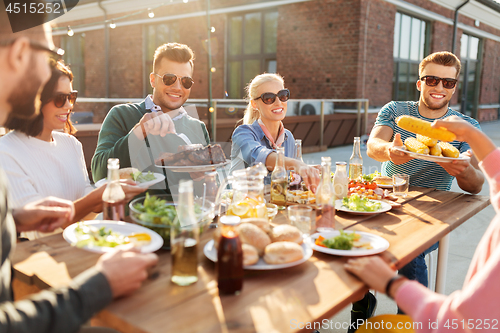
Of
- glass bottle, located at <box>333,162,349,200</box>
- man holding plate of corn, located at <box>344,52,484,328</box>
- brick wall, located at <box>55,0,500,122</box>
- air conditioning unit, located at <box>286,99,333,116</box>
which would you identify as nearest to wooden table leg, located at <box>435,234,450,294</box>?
man holding plate of corn, located at <box>344,52,484,328</box>

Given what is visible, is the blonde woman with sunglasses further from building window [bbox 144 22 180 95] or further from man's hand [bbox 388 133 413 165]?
building window [bbox 144 22 180 95]

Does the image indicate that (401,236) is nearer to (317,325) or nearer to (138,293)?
(317,325)

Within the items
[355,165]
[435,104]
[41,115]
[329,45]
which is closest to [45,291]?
[41,115]

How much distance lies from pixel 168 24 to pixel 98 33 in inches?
135

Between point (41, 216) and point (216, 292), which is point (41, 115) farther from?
point (216, 292)

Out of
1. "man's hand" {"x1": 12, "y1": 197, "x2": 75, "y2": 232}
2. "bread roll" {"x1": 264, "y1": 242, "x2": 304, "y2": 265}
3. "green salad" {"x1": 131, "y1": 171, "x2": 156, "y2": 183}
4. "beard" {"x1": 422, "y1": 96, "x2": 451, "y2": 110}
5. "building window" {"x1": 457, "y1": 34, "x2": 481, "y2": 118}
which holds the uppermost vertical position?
"building window" {"x1": 457, "y1": 34, "x2": 481, "y2": 118}

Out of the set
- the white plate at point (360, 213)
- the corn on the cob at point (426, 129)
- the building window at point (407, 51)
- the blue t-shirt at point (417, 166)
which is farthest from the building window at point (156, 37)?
the white plate at point (360, 213)

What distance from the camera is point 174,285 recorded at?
1216mm

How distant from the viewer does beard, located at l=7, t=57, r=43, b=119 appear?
1.16 m

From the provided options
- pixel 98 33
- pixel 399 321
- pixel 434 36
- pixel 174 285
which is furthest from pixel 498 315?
pixel 98 33

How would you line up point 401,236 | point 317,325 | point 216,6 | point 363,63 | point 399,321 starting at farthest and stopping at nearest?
point 216,6
point 363,63
point 401,236
point 399,321
point 317,325

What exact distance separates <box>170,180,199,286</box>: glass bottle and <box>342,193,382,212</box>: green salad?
3.54 ft

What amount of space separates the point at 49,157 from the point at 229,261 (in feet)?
4.70

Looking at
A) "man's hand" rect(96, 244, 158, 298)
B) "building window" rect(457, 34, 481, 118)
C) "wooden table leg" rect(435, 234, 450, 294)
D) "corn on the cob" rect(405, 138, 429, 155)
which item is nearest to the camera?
"man's hand" rect(96, 244, 158, 298)
